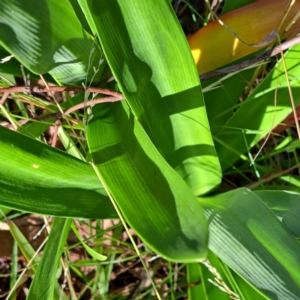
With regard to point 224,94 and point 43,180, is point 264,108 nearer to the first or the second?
point 224,94

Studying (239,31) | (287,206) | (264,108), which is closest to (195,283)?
(287,206)

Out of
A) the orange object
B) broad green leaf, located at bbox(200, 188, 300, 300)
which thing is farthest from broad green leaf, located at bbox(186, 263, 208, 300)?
the orange object

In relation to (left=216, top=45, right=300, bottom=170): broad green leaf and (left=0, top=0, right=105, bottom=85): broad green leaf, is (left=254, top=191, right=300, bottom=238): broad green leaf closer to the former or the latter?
(left=216, top=45, right=300, bottom=170): broad green leaf

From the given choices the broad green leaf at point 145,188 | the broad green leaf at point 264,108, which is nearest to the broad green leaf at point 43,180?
the broad green leaf at point 145,188

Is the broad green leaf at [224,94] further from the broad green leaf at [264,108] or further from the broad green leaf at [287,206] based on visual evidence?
the broad green leaf at [287,206]

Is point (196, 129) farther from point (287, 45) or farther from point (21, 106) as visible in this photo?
point (21, 106)

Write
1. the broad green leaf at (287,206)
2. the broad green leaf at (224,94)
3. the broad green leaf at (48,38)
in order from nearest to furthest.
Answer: the broad green leaf at (48,38) → the broad green leaf at (287,206) → the broad green leaf at (224,94)
